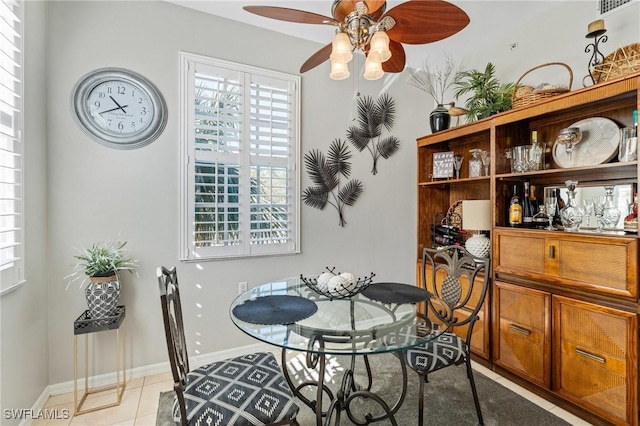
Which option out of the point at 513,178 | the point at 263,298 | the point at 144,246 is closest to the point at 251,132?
the point at 144,246

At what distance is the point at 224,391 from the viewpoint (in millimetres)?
1386

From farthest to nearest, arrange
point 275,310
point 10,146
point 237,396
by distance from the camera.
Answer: point 10,146, point 275,310, point 237,396

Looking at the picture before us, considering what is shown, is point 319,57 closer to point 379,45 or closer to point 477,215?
point 379,45

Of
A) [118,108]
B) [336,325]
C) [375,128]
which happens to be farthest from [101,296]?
[375,128]

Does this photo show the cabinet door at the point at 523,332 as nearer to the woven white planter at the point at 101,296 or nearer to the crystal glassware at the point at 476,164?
the crystal glassware at the point at 476,164

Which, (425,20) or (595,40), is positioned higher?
(595,40)

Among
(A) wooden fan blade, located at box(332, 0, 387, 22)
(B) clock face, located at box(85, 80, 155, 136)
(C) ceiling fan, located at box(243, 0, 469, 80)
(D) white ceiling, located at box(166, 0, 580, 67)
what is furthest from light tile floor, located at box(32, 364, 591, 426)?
(D) white ceiling, located at box(166, 0, 580, 67)

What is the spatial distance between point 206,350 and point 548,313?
8.69 ft

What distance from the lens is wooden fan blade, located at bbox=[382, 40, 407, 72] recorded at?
1.79m

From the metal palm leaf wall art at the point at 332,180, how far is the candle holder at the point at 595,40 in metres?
1.97

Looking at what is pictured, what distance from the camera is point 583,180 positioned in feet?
7.42

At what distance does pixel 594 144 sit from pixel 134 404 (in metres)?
3.62

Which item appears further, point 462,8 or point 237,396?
point 462,8

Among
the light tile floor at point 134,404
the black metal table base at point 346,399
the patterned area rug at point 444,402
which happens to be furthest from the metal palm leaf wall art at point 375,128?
the light tile floor at point 134,404
